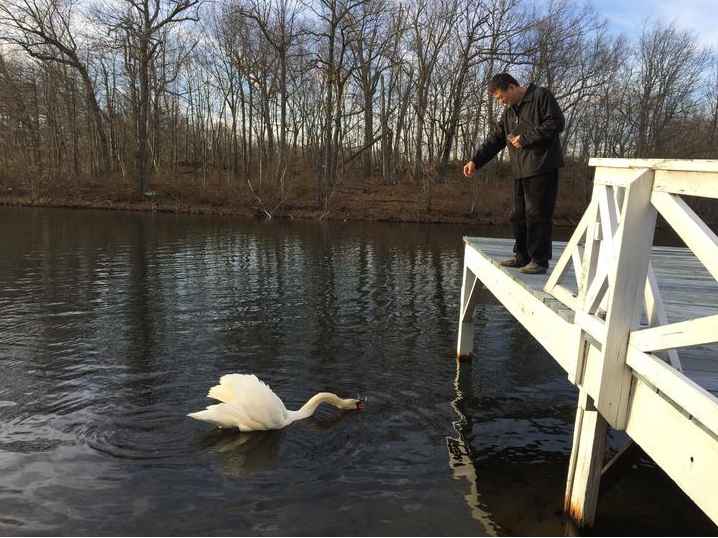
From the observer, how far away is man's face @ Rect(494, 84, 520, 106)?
598 cm

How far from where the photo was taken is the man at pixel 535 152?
226 inches

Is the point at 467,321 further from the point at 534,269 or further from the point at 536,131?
the point at 536,131

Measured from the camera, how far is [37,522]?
4336 millimetres

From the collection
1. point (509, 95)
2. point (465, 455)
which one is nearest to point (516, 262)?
point (509, 95)

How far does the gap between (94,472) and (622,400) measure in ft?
14.6

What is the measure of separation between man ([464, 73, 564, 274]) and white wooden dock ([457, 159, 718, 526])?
1.14 metres

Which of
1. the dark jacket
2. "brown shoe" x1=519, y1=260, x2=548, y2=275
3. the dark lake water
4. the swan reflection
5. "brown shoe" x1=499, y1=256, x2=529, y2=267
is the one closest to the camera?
the dark lake water

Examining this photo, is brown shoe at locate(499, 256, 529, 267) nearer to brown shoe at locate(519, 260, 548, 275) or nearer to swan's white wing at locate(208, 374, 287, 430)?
brown shoe at locate(519, 260, 548, 275)

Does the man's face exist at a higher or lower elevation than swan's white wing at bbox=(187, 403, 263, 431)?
higher

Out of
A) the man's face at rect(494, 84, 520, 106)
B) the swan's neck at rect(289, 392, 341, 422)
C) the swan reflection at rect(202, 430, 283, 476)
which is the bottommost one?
the swan reflection at rect(202, 430, 283, 476)

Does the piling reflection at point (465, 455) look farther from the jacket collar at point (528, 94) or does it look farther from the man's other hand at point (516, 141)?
the jacket collar at point (528, 94)

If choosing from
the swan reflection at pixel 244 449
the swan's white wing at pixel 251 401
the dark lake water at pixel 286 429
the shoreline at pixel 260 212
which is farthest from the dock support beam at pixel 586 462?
the shoreline at pixel 260 212

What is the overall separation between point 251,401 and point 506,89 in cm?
430

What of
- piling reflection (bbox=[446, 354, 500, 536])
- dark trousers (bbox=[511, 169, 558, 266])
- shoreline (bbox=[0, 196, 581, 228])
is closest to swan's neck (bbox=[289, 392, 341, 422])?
piling reflection (bbox=[446, 354, 500, 536])
